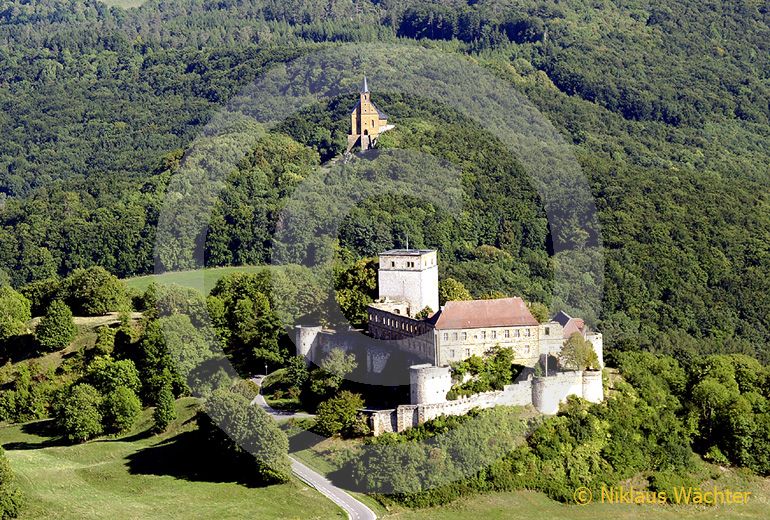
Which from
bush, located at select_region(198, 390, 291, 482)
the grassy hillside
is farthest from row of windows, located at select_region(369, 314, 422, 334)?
the grassy hillside

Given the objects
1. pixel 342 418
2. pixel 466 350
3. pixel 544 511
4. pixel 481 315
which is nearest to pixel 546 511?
pixel 544 511

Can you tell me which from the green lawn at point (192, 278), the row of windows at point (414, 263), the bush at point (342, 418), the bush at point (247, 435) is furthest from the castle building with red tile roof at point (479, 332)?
the green lawn at point (192, 278)

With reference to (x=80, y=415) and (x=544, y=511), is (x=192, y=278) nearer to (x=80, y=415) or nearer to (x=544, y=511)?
(x=80, y=415)

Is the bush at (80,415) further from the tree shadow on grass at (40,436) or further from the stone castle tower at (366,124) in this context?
the stone castle tower at (366,124)

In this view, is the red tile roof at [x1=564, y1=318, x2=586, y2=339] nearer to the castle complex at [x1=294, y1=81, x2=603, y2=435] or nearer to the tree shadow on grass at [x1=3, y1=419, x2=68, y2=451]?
the castle complex at [x1=294, y1=81, x2=603, y2=435]

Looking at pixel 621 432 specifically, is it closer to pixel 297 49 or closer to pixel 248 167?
pixel 248 167
